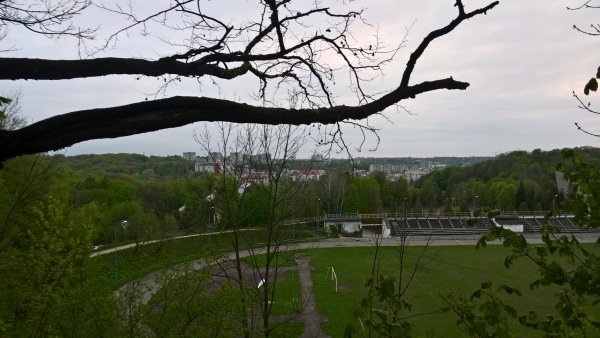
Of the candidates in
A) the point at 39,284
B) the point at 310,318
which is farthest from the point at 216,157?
the point at 310,318

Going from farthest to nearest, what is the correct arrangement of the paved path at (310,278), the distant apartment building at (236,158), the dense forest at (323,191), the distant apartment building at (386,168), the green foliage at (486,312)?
the distant apartment building at (386,168), the dense forest at (323,191), the distant apartment building at (236,158), the paved path at (310,278), the green foliage at (486,312)

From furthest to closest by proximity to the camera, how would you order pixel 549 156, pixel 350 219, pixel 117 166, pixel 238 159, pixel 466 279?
pixel 117 166 → pixel 549 156 → pixel 350 219 → pixel 466 279 → pixel 238 159

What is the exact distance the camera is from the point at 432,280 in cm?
2145

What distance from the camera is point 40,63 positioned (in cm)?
241

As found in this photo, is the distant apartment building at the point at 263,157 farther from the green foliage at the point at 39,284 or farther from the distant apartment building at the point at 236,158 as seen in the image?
the green foliage at the point at 39,284

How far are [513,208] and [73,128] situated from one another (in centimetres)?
5857

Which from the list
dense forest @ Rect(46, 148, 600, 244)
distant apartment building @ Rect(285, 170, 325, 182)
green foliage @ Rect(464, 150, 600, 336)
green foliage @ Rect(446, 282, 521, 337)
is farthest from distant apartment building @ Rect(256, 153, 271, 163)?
dense forest @ Rect(46, 148, 600, 244)

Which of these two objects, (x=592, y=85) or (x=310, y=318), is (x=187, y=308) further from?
(x=310, y=318)

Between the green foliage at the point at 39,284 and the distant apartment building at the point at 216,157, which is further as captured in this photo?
the distant apartment building at the point at 216,157

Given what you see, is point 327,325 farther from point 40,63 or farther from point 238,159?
point 40,63

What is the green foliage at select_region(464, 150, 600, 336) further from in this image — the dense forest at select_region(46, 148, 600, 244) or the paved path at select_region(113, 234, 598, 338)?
the dense forest at select_region(46, 148, 600, 244)

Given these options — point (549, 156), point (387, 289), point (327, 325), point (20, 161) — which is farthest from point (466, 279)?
point (549, 156)

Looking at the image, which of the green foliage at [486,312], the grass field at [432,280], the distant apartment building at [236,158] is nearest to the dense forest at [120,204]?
the distant apartment building at [236,158]

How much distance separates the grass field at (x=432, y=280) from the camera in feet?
48.5
